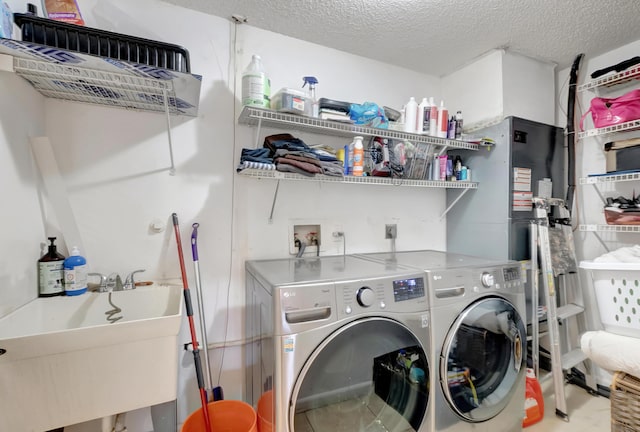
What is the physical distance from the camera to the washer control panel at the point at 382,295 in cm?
118

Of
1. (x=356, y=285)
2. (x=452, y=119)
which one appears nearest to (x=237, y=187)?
(x=356, y=285)

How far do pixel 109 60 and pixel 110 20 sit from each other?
683 mm

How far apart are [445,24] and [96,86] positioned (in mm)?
1947

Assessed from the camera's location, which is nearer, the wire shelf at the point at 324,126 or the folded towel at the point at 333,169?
the wire shelf at the point at 324,126

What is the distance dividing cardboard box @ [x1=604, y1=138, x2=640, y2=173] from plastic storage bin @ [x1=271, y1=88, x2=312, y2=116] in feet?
6.82

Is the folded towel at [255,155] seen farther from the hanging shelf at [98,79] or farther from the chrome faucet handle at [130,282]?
the chrome faucet handle at [130,282]

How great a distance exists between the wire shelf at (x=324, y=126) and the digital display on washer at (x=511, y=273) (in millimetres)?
892

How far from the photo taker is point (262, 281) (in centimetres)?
129

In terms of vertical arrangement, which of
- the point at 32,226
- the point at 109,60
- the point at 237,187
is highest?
A: the point at 109,60

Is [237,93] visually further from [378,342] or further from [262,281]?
[378,342]

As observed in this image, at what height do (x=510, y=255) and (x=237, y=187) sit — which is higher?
(x=237, y=187)

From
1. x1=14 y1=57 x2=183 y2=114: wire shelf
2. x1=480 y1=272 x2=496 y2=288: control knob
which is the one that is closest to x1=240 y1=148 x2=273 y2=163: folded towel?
x1=14 y1=57 x2=183 y2=114: wire shelf

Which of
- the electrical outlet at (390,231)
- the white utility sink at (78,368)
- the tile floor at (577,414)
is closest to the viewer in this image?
Result: the white utility sink at (78,368)

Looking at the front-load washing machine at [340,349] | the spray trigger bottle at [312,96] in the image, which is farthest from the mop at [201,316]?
the spray trigger bottle at [312,96]
